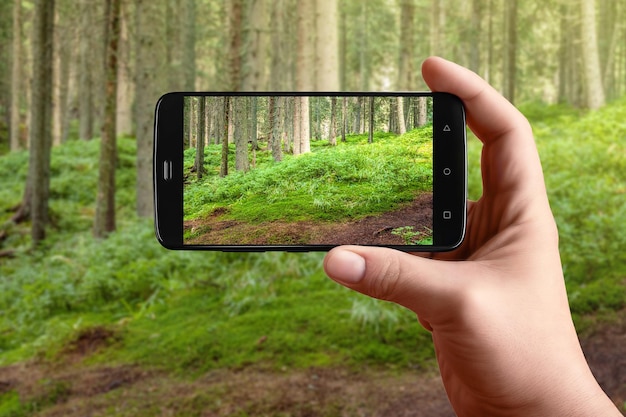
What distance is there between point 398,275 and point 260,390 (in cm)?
381

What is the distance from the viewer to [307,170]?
238 cm

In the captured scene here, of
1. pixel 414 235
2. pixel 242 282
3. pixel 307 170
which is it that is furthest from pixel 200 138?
pixel 242 282

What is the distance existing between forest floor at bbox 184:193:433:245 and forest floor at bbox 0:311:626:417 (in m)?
3.13

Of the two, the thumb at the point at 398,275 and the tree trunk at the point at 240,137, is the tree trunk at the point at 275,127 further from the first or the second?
the thumb at the point at 398,275

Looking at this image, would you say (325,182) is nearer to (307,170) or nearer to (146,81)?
(307,170)

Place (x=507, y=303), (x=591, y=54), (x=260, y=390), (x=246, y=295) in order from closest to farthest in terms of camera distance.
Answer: (x=507, y=303) → (x=260, y=390) → (x=246, y=295) → (x=591, y=54)

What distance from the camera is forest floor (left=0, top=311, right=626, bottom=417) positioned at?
16.5 feet

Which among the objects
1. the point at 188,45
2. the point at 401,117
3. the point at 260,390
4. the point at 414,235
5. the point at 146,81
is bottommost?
the point at 260,390

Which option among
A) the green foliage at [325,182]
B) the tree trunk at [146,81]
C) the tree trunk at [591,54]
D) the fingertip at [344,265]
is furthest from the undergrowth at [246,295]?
the tree trunk at [591,54]

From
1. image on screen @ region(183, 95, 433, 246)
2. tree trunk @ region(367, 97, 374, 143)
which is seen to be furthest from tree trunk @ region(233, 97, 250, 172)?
tree trunk @ region(367, 97, 374, 143)

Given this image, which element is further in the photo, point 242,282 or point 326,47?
point 326,47

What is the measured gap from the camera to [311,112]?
2.37 m

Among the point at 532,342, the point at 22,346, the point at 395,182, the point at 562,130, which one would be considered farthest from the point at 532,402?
the point at 562,130

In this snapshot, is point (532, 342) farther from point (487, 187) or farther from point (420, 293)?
point (487, 187)
